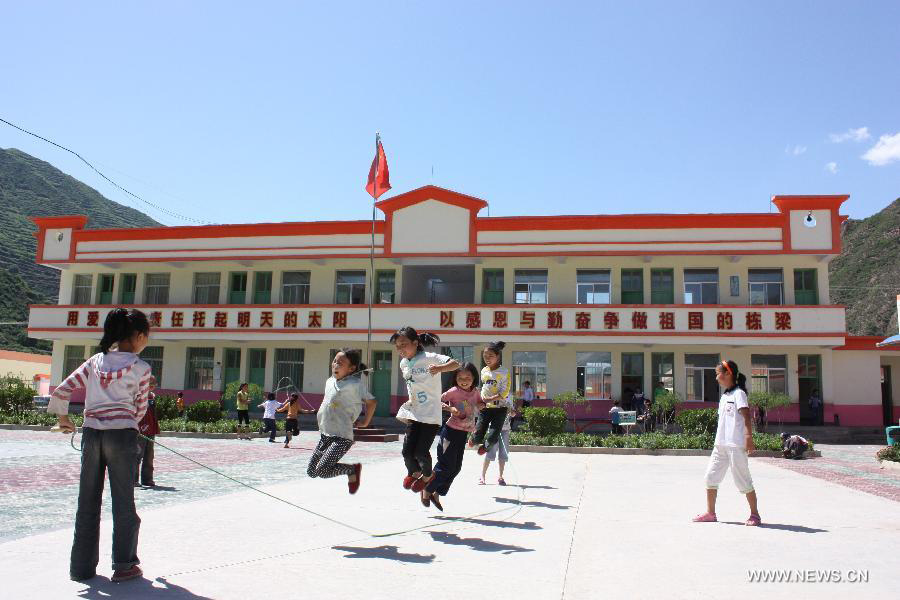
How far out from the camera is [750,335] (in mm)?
24906

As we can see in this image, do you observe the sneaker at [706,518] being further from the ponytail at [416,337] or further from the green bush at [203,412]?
the green bush at [203,412]

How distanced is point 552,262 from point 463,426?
21092 millimetres

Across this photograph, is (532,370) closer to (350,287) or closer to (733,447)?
(350,287)

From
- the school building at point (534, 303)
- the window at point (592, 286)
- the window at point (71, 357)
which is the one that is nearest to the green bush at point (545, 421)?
the school building at point (534, 303)

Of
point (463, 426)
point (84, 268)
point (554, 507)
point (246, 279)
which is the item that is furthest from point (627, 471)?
point (84, 268)

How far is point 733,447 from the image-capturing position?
6660mm

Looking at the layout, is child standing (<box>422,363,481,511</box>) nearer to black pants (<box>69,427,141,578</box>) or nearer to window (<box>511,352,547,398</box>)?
black pants (<box>69,427,141,578</box>)

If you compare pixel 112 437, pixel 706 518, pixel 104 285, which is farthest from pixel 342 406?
pixel 104 285

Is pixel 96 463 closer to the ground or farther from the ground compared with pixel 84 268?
closer to the ground

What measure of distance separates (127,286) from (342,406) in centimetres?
2972

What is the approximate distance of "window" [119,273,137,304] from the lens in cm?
3219

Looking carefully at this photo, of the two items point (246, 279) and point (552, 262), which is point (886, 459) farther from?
point (246, 279)

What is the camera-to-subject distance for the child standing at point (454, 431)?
6.74 meters

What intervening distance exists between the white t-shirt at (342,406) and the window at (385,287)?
921 inches
